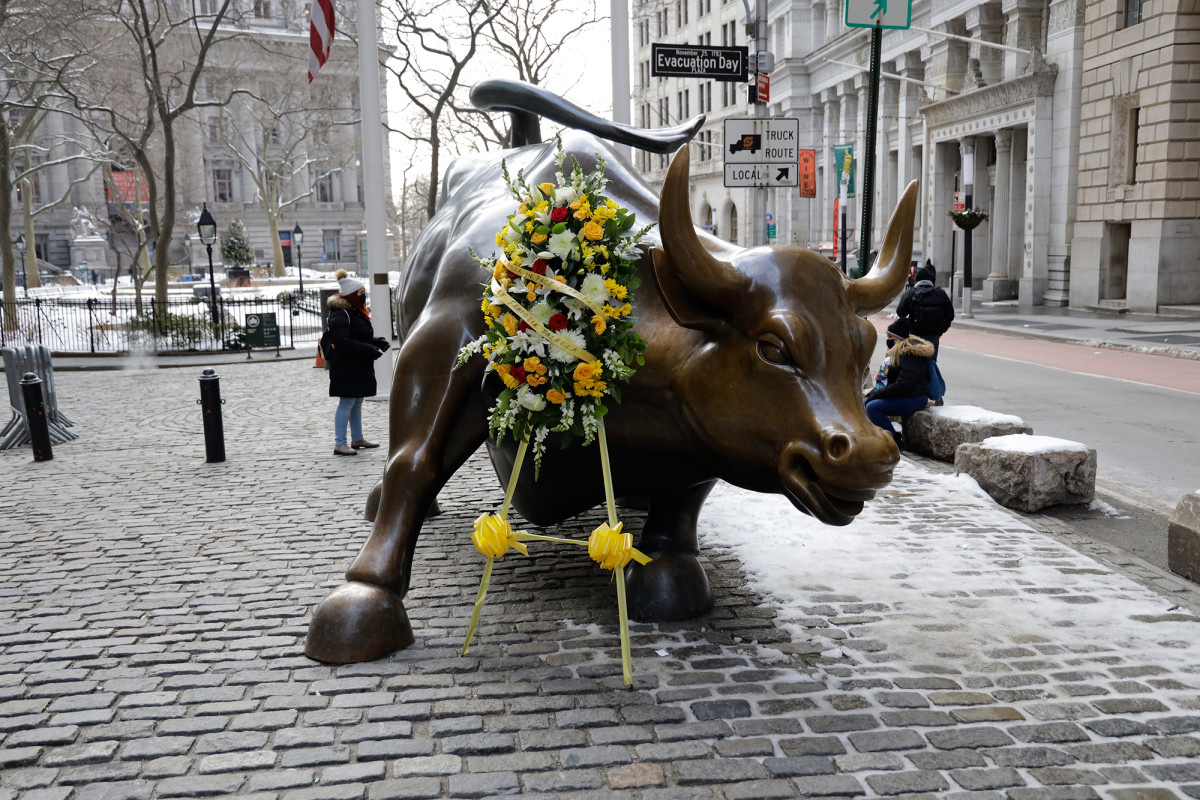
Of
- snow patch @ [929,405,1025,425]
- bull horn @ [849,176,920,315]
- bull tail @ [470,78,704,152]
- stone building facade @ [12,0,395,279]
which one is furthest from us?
stone building facade @ [12,0,395,279]

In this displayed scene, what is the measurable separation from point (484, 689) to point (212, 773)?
1.10 m

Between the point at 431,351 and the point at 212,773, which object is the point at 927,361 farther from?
the point at 212,773

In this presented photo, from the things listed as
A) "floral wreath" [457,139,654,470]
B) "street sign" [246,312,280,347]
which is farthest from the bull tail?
"street sign" [246,312,280,347]

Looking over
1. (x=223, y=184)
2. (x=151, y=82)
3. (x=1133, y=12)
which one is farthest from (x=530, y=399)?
(x=223, y=184)

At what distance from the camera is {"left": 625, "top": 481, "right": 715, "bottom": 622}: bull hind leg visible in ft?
16.0

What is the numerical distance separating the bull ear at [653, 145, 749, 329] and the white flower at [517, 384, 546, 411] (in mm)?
669

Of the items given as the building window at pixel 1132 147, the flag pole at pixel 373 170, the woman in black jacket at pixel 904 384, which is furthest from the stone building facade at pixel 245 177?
the woman in black jacket at pixel 904 384

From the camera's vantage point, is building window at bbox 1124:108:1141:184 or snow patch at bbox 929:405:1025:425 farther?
building window at bbox 1124:108:1141:184

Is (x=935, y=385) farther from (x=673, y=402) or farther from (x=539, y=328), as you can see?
(x=539, y=328)

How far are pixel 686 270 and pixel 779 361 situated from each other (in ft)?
1.66

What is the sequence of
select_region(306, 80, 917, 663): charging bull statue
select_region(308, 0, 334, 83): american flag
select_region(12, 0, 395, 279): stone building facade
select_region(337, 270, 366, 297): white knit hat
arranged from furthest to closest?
select_region(12, 0, 395, 279): stone building facade → select_region(308, 0, 334, 83): american flag → select_region(337, 270, 366, 297): white knit hat → select_region(306, 80, 917, 663): charging bull statue

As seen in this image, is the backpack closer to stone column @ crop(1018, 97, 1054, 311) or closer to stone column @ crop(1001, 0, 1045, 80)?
stone column @ crop(1018, 97, 1054, 311)

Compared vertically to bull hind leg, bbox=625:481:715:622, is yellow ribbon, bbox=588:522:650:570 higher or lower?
higher

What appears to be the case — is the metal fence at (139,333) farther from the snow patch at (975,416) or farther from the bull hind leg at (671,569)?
the bull hind leg at (671,569)
